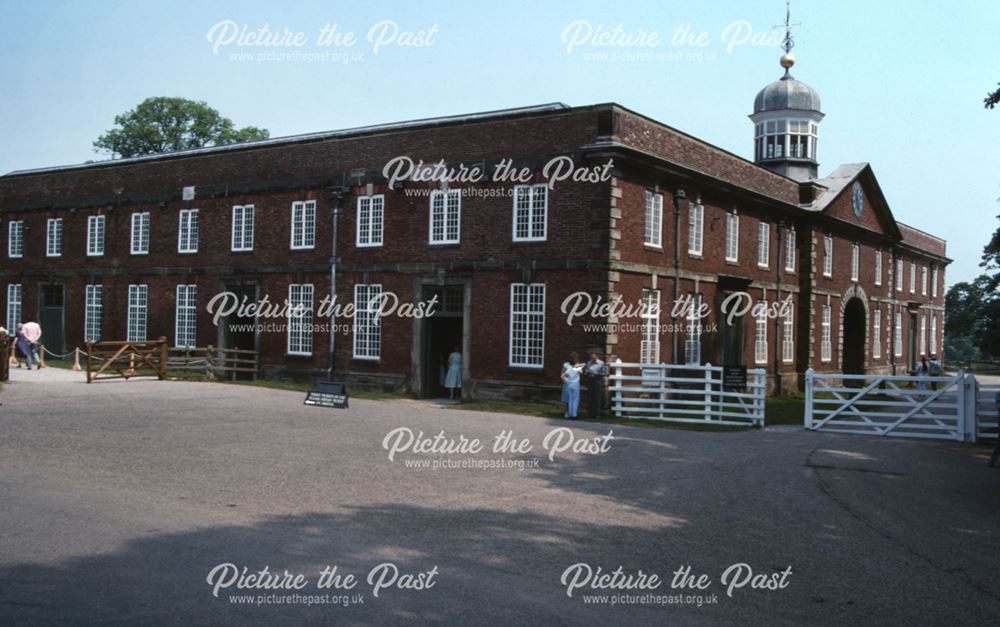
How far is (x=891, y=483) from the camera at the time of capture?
1281cm

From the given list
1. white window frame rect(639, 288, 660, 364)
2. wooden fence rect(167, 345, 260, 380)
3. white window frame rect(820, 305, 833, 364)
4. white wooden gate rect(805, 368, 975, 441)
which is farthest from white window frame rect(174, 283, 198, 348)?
white window frame rect(820, 305, 833, 364)

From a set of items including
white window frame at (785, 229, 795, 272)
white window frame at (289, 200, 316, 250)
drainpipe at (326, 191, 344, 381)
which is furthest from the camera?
white window frame at (785, 229, 795, 272)

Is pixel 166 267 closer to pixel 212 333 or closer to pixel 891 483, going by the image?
pixel 212 333

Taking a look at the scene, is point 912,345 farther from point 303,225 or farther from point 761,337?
point 303,225

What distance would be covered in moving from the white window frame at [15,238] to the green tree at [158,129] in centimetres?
2202

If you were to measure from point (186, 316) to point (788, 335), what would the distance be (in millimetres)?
22771

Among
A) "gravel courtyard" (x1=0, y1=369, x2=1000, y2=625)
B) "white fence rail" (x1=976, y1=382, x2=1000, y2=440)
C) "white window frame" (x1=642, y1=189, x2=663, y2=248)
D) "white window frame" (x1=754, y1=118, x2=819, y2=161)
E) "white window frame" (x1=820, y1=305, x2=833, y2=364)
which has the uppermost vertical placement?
"white window frame" (x1=754, y1=118, x2=819, y2=161)

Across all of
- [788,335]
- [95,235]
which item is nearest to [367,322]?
[95,235]

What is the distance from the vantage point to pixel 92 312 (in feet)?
114

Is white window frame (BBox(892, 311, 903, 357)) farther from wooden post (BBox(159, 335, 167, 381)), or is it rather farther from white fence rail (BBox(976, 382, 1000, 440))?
wooden post (BBox(159, 335, 167, 381))

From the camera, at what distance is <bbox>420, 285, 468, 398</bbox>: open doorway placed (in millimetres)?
26219

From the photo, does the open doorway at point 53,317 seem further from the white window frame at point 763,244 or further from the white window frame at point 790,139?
the white window frame at point 790,139

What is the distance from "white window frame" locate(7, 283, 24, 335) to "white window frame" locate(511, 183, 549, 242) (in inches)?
936

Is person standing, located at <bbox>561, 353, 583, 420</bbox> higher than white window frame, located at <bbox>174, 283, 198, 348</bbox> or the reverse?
the reverse
